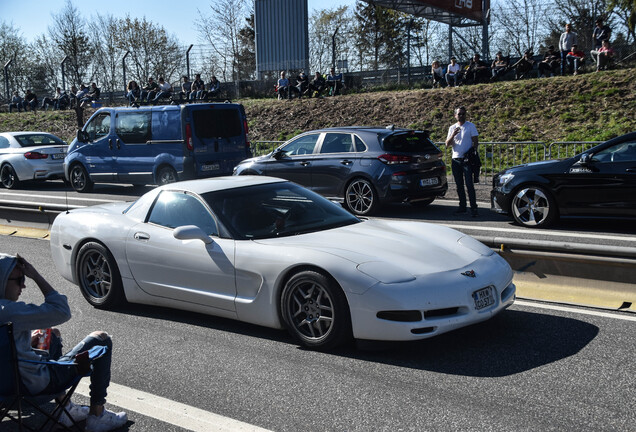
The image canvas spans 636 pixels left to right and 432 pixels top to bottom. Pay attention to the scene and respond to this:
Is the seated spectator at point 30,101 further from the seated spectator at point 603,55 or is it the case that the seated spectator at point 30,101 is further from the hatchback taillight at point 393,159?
the hatchback taillight at point 393,159

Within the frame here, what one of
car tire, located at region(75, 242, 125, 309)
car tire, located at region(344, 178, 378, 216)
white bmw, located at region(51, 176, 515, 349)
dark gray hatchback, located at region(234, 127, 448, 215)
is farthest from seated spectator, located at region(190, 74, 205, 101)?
car tire, located at region(75, 242, 125, 309)

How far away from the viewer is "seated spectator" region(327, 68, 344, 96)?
29.0m

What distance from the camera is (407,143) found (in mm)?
12812

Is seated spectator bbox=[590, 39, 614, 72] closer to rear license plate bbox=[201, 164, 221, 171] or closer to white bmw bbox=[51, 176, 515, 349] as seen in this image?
rear license plate bbox=[201, 164, 221, 171]

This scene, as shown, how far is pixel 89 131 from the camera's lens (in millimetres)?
18016

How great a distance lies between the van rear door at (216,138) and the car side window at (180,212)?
30.0 feet

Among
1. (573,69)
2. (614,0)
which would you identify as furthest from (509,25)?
(614,0)

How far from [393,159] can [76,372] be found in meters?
9.28

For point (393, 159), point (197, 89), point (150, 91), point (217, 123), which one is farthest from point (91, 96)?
point (393, 159)

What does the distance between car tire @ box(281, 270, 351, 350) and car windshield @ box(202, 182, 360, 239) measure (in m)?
0.72

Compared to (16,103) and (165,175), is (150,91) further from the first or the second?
(165,175)

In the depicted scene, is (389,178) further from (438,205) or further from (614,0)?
(614,0)

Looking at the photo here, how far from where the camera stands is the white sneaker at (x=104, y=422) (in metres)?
4.11

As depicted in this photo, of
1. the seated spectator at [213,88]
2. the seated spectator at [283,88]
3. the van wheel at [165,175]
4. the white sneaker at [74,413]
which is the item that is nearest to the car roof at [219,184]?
the white sneaker at [74,413]
